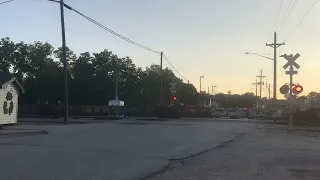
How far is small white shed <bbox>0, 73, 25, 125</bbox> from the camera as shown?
102 feet

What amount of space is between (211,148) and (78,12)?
18.7 meters

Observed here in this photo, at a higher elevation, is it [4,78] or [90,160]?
[4,78]

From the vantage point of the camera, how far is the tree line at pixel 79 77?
317 ft

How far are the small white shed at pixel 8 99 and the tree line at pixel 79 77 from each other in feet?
196

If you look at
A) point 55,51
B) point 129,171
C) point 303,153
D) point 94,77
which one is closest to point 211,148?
point 303,153

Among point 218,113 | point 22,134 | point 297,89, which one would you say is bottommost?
point 22,134

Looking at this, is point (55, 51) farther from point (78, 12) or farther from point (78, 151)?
point (78, 151)

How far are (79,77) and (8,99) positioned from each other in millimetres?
70258

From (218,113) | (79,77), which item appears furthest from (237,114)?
(79,77)

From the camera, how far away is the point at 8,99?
3216 centimetres

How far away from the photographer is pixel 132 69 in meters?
115

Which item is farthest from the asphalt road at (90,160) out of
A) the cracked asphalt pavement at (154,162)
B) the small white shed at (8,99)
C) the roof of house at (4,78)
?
the roof of house at (4,78)

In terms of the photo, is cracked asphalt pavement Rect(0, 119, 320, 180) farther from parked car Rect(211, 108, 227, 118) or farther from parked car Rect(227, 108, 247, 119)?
parked car Rect(227, 108, 247, 119)

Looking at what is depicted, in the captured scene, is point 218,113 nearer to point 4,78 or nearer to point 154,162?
point 4,78
